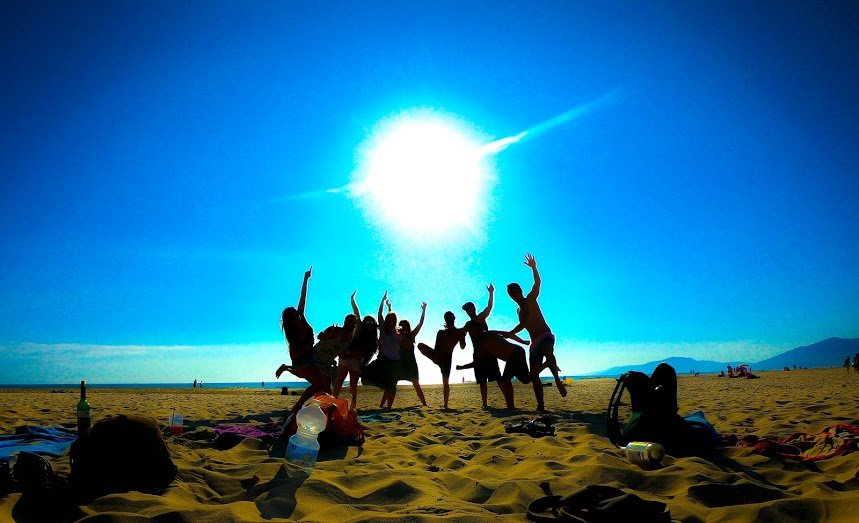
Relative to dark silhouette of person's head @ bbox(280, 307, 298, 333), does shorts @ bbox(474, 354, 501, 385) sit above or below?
below

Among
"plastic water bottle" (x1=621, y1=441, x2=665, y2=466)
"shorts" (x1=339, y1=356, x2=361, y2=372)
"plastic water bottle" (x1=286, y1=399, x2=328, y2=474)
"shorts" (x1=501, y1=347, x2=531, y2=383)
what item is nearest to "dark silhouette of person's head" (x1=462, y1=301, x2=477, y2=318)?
"shorts" (x1=501, y1=347, x2=531, y2=383)

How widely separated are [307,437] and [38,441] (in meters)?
3.39

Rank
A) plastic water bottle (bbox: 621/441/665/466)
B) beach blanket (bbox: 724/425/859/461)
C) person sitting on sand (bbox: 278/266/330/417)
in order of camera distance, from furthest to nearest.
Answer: person sitting on sand (bbox: 278/266/330/417), beach blanket (bbox: 724/425/859/461), plastic water bottle (bbox: 621/441/665/466)

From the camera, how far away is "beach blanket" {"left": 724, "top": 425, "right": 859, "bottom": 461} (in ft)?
13.9

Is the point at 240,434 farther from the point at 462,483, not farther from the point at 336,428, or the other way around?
the point at 462,483

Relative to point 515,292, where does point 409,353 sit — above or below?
below

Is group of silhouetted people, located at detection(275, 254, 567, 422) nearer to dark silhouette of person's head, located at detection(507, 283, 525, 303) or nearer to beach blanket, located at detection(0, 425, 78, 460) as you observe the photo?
dark silhouette of person's head, located at detection(507, 283, 525, 303)

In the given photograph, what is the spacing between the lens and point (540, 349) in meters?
9.53

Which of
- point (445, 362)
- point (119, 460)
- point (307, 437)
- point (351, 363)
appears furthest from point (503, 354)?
point (119, 460)

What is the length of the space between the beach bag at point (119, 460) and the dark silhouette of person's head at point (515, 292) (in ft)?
24.4

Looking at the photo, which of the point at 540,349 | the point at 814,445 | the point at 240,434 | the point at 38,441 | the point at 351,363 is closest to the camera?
the point at 814,445

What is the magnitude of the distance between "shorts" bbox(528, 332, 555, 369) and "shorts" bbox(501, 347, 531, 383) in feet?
0.60

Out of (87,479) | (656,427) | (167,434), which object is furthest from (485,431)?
(87,479)

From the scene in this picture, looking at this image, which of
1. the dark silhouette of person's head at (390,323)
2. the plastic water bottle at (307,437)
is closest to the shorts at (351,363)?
the dark silhouette of person's head at (390,323)
